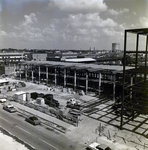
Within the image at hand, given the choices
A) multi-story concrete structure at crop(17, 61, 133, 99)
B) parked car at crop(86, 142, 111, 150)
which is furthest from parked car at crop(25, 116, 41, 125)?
multi-story concrete structure at crop(17, 61, 133, 99)

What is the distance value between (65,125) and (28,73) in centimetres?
3579

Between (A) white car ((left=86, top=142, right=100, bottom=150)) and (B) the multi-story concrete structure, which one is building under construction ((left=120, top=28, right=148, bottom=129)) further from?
(B) the multi-story concrete structure

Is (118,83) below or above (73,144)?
above

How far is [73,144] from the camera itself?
15.3m

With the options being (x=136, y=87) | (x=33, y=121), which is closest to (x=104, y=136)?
(x=136, y=87)

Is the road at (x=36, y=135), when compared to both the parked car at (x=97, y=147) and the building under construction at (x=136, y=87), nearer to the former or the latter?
the parked car at (x=97, y=147)

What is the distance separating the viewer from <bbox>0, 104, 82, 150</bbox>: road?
588 inches

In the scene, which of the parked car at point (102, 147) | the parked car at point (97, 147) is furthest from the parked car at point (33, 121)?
the parked car at point (102, 147)

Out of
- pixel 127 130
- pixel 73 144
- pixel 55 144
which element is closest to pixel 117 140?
pixel 127 130

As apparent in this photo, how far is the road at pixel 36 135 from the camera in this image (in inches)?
588

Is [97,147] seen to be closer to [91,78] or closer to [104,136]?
[104,136]

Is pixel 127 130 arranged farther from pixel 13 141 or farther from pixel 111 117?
pixel 13 141

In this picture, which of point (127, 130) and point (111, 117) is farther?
point (111, 117)

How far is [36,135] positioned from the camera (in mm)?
16734
